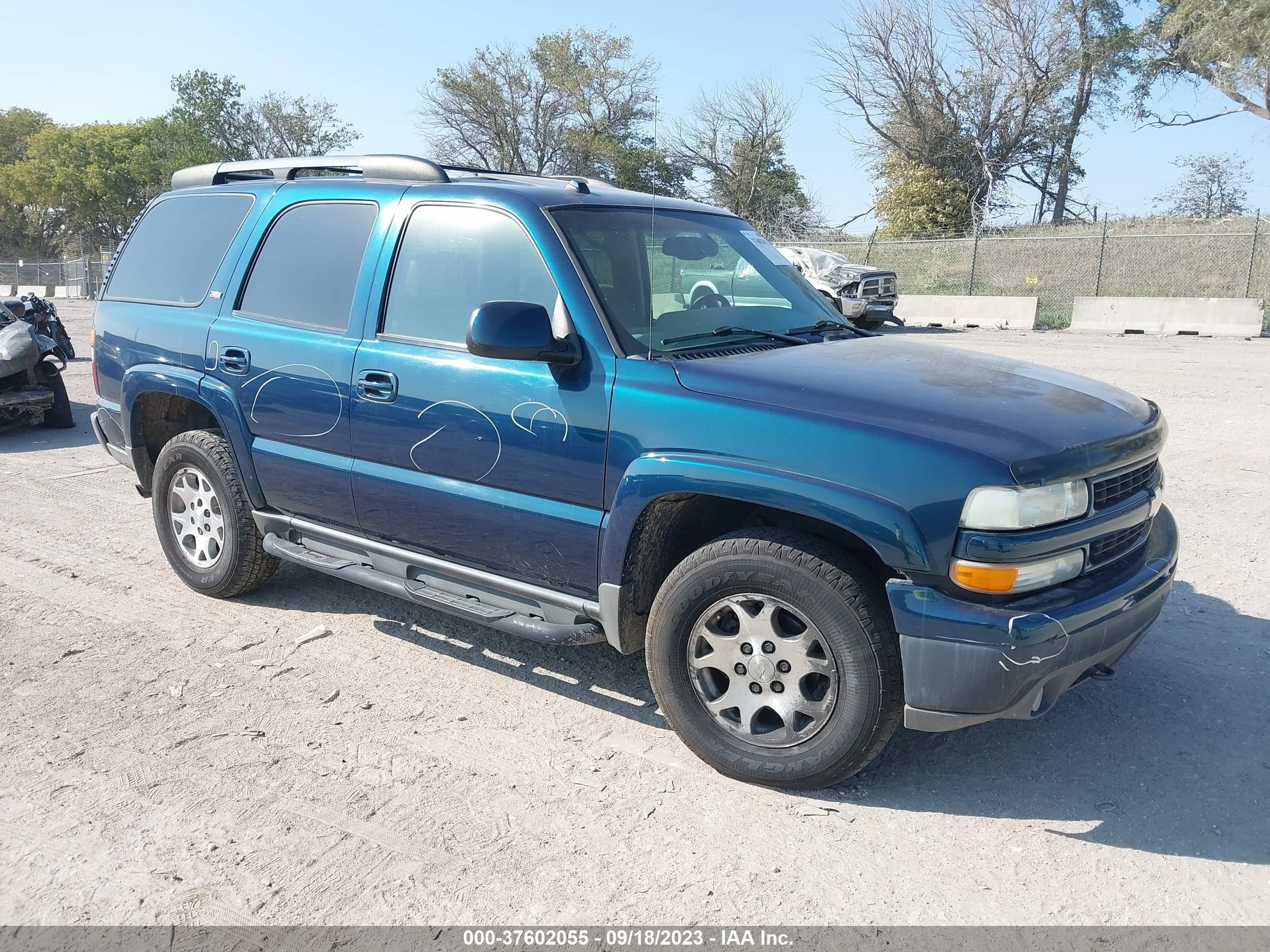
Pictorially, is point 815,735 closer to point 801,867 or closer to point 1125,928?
point 801,867

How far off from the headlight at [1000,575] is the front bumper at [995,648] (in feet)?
0.15

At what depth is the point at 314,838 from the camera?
300 cm

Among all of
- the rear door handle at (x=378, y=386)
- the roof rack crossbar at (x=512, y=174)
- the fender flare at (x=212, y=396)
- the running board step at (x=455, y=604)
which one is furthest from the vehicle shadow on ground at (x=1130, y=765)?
the fender flare at (x=212, y=396)

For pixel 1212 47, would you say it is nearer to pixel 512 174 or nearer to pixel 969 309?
pixel 969 309

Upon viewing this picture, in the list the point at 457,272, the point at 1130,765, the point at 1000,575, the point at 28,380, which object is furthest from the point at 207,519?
the point at 28,380

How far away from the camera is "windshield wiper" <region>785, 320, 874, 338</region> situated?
405 centimetres

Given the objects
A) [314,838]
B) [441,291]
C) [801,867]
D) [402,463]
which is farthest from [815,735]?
[441,291]

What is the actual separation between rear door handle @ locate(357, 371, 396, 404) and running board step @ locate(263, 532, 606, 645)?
777mm

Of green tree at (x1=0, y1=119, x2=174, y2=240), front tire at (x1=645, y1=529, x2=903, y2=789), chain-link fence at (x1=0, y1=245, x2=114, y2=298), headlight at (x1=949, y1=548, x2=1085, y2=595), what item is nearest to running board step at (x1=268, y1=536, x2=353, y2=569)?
front tire at (x1=645, y1=529, x2=903, y2=789)

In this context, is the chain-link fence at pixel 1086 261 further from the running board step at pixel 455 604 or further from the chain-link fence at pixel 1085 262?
the running board step at pixel 455 604

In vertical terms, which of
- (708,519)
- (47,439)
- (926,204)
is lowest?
(47,439)

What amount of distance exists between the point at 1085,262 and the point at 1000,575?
2731cm

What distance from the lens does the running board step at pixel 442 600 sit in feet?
11.8

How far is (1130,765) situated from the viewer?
341cm
